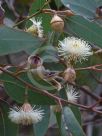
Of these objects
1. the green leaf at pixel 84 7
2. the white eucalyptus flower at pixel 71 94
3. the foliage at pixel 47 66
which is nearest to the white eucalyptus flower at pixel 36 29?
the foliage at pixel 47 66

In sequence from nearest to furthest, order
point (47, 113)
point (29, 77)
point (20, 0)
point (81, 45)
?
point (29, 77), point (81, 45), point (47, 113), point (20, 0)

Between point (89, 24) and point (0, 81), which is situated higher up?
point (89, 24)

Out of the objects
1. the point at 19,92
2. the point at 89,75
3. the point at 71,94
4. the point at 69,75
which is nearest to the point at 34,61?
the point at 69,75

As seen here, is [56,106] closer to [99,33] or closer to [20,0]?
[99,33]

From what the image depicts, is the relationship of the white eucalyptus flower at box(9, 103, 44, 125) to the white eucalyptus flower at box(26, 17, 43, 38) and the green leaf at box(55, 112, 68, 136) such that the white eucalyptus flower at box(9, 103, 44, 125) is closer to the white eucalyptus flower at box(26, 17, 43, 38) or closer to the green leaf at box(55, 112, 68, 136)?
the green leaf at box(55, 112, 68, 136)

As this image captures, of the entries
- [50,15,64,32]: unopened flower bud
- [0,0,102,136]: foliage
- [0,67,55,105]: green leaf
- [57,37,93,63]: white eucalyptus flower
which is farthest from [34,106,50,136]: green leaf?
[50,15,64,32]: unopened flower bud

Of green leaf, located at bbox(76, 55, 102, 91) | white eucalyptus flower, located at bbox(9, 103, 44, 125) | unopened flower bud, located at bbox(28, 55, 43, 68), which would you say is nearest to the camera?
unopened flower bud, located at bbox(28, 55, 43, 68)

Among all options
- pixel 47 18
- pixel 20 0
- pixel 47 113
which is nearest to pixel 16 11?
pixel 20 0
